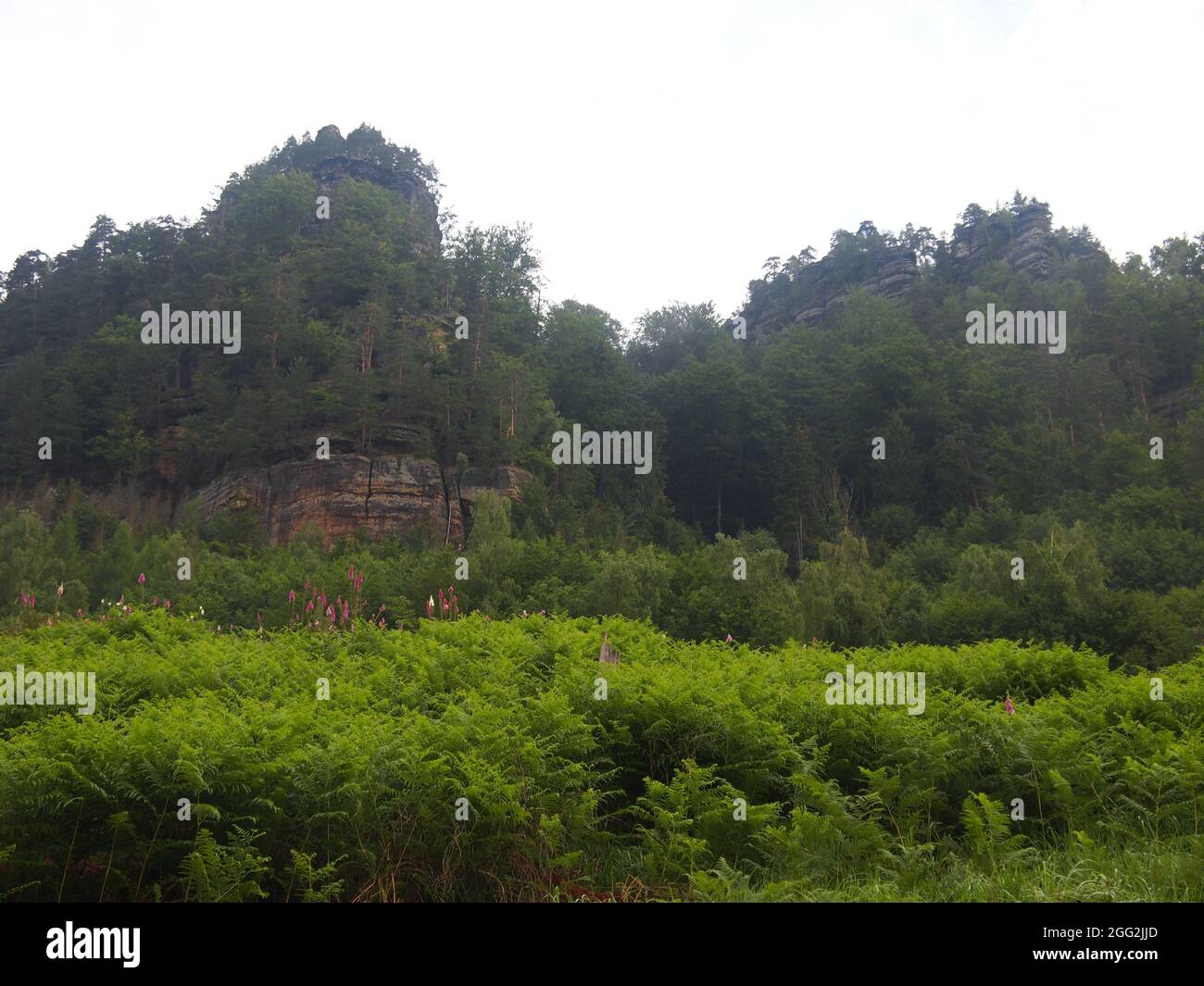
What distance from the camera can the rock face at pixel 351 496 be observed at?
1543 inches

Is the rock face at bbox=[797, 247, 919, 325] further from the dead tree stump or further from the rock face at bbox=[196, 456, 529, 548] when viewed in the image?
the dead tree stump

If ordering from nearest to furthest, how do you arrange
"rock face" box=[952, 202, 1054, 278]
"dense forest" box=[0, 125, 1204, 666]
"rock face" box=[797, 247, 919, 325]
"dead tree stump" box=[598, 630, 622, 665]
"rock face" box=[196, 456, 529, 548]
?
"dead tree stump" box=[598, 630, 622, 665] → "dense forest" box=[0, 125, 1204, 666] → "rock face" box=[196, 456, 529, 548] → "rock face" box=[952, 202, 1054, 278] → "rock face" box=[797, 247, 919, 325]

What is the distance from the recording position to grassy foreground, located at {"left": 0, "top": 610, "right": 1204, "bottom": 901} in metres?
5.88

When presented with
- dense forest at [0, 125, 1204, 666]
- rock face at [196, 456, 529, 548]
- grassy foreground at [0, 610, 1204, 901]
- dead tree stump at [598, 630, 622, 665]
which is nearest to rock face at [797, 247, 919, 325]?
dense forest at [0, 125, 1204, 666]

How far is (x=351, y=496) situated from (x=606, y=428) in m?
21.7

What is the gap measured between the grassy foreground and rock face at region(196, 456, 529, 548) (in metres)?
29.3

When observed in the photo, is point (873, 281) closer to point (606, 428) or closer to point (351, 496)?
point (606, 428)

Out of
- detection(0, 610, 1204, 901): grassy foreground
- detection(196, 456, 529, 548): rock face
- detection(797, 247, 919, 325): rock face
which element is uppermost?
detection(797, 247, 919, 325): rock face

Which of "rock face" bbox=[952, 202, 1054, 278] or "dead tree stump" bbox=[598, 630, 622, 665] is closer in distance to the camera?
"dead tree stump" bbox=[598, 630, 622, 665]

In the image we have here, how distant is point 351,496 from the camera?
3978 centimetres

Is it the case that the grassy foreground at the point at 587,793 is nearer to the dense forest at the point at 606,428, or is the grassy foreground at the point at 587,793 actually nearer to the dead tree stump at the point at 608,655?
the dead tree stump at the point at 608,655

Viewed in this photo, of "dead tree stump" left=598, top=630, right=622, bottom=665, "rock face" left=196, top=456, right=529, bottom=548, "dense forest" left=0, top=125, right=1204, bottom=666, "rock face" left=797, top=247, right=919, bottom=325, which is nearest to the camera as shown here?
"dead tree stump" left=598, top=630, right=622, bottom=665

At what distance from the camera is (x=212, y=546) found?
34.2 m
